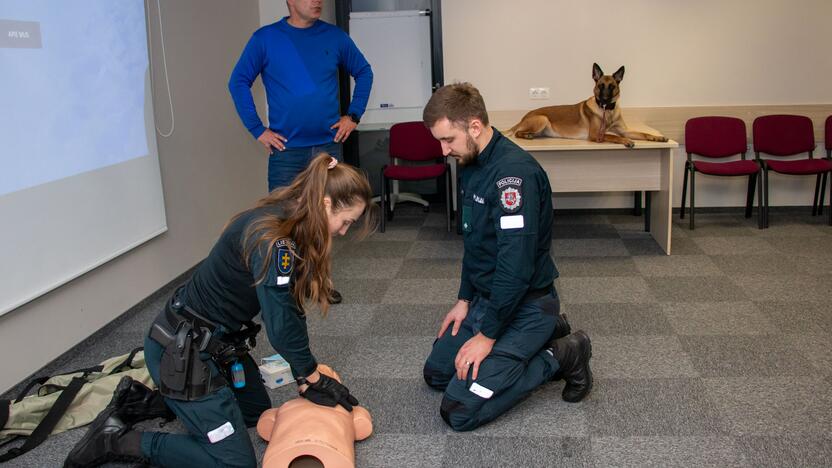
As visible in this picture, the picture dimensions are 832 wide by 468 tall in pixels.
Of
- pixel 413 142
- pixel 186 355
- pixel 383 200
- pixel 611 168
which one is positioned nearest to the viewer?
pixel 186 355

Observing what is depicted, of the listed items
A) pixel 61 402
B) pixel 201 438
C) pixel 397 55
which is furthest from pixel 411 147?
pixel 201 438

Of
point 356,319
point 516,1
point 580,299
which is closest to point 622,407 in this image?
point 580,299

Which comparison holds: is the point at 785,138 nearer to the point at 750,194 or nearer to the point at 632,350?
the point at 750,194

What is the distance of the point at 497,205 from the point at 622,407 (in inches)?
33.2

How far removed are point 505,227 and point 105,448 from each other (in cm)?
141

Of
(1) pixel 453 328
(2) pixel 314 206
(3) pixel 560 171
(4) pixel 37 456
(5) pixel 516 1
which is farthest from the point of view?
(5) pixel 516 1

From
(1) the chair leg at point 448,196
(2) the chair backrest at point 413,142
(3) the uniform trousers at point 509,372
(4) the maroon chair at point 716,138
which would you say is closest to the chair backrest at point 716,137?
(4) the maroon chair at point 716,138

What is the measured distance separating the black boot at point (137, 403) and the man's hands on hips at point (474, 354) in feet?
3.32

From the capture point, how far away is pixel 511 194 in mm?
2396

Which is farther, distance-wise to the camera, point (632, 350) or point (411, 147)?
point (411, 147)

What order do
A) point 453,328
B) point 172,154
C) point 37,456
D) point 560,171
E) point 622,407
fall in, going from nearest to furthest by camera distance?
point 37,456, point 622,407, point 453,328, point 172,154, point 560,171

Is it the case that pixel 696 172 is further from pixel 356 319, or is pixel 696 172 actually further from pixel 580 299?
pixel 356 319

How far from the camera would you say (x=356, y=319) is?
361 centimetres

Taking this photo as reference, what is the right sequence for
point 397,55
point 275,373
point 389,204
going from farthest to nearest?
point 397,55 < point 389,204 < point 275,373
